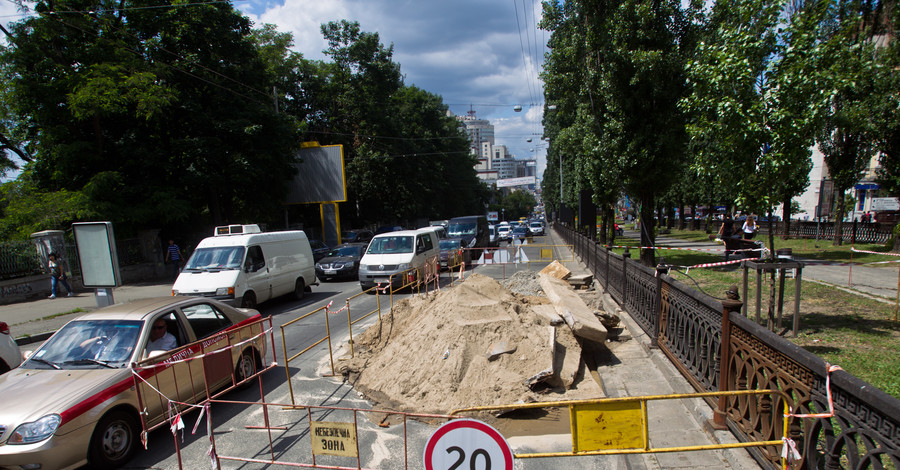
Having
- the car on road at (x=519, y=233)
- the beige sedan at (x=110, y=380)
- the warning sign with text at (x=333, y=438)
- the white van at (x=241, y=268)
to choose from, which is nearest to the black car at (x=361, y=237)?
the car on road at (x=519, y=233)

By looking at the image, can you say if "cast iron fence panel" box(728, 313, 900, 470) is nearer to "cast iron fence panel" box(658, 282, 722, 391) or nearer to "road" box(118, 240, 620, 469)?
"cast iron fence panel" box(658, 282, 722, 391)

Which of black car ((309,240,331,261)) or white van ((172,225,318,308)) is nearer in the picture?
white van ((172,225,318,308))

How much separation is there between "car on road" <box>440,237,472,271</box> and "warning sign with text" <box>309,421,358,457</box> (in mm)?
14267

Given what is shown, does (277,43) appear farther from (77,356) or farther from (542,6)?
(77,356)

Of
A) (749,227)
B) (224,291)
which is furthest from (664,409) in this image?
(749,227)

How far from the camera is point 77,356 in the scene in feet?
15.9

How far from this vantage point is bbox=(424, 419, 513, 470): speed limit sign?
116 inches

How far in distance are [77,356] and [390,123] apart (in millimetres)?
36618

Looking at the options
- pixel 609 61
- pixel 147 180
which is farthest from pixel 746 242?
pixel 147 180

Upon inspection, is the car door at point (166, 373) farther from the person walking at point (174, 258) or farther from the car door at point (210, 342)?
the person walking at point (174, 258)

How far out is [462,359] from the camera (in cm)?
600

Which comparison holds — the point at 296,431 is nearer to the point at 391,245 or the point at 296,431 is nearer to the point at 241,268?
the point at 241,268

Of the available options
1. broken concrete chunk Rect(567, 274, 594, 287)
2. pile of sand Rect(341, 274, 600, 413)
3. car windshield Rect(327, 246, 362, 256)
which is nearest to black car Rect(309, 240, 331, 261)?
car windshield Rect(327, 246, 362, 256)

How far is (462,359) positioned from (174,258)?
1751 cm
